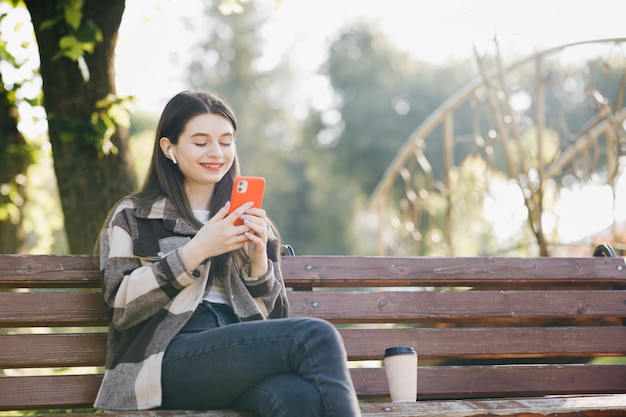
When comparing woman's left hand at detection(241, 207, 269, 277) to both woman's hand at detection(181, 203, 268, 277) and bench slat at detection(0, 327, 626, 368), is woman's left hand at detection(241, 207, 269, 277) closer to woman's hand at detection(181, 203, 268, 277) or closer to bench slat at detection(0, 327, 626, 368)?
woman's hand at detection(181, 203, 268, 277)

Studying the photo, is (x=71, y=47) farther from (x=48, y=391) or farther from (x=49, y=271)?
(x=48, y=391)

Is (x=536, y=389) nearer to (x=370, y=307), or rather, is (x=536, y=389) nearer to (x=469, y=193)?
(x=370, y=307)

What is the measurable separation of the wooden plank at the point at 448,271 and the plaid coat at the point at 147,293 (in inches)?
17.1

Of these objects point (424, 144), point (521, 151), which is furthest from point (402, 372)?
point (424, 144)

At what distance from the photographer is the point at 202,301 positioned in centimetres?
300

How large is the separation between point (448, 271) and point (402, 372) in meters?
0.78

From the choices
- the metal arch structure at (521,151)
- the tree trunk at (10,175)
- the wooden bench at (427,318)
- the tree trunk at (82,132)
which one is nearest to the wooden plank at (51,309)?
the wooden bench at (427,318)

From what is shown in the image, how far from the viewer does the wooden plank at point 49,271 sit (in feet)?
10.7

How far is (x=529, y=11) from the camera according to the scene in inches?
279

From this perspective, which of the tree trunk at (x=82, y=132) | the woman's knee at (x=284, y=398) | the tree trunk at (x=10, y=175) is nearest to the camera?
the woman's knee at (x=284, y=398)

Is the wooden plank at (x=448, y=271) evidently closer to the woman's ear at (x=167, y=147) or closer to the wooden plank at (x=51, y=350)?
the woman's ear at (x=167, y=147)

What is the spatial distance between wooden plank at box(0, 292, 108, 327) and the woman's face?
603 millimetres

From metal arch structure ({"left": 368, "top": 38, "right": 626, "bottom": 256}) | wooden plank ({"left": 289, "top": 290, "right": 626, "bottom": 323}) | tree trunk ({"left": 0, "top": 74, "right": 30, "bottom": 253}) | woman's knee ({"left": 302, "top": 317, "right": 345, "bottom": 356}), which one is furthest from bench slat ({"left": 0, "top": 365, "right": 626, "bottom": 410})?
tree trunk ({"left": 0, "top": 74, "right": 30, "bottom": 253})

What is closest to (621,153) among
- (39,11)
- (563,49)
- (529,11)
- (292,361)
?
(563,49)
